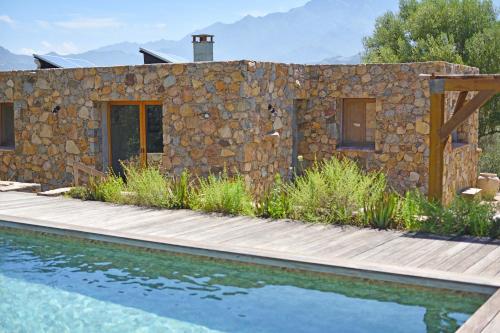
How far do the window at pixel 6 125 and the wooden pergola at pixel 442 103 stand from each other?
1127 cm

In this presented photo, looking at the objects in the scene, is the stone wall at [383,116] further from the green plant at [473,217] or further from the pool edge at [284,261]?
the pool edge at [284,261]

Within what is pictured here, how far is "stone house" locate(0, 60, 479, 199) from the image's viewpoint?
43.6 ft

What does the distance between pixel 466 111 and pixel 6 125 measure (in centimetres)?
1203

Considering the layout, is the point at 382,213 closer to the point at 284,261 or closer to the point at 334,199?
the point at 334,199

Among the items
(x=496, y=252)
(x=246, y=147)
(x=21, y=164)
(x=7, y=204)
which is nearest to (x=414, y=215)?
(x=496, y=252)

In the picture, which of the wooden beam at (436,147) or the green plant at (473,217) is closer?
the green plant at (473,217)

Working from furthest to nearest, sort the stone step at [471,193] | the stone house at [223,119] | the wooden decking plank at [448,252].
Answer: the stone step at [471,193] → the stone house at [223,119] → the wooden decking plank at [448,252]

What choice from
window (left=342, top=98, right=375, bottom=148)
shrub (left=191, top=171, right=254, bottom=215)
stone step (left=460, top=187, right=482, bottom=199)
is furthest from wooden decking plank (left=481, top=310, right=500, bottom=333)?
stone step (left=460, top=187, right=482, bottom=199)

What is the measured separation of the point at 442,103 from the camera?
32.4 ft

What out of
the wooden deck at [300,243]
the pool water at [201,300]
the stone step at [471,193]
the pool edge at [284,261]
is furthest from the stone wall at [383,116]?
the pool water at [201,300]

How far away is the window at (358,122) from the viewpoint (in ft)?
52.0

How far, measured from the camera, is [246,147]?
13.1 meters

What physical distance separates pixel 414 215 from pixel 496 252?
5.54ft

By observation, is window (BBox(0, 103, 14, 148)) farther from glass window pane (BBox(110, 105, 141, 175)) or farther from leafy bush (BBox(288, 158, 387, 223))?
leafy bush (BBox(288, 158, 387, 223))
